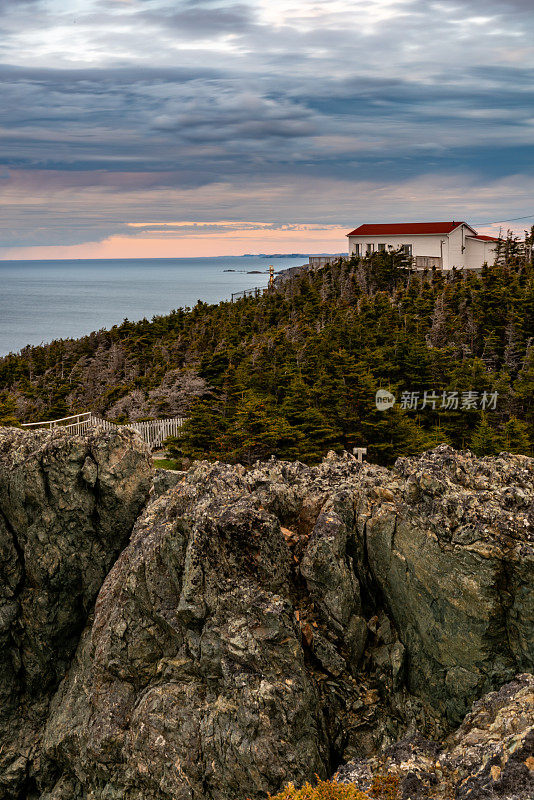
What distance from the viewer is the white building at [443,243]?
81875 millimetres

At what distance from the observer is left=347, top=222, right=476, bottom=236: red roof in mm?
82800

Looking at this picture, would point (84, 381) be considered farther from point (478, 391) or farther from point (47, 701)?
point (47, 701)

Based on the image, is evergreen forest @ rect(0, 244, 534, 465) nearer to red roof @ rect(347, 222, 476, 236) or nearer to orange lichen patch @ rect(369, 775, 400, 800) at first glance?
red roof @ rect(347, 222, 476, 236)

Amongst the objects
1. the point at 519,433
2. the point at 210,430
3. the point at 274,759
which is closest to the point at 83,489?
the point at 274,759

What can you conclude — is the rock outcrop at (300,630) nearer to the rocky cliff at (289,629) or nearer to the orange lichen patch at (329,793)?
the rocky cliff at (289,629)

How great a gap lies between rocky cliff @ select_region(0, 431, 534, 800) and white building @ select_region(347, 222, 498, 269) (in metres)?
70.3

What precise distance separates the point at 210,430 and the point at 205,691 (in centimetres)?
1783

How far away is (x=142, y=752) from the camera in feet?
40.2
